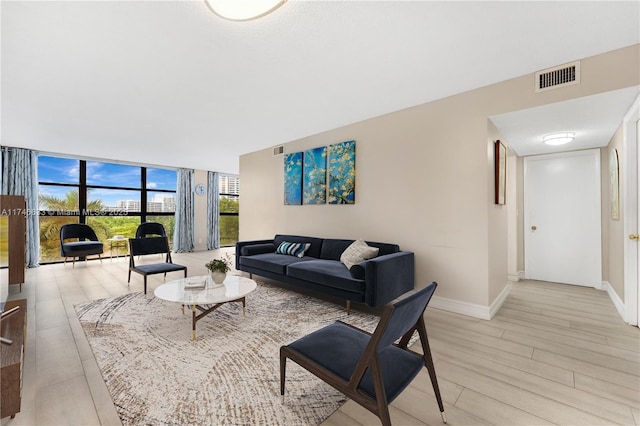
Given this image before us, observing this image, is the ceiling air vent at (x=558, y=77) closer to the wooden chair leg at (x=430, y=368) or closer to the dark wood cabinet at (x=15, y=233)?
the wooden chair leg at (x=430, y=368)

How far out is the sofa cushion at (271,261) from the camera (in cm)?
386

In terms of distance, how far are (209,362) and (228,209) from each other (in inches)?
307

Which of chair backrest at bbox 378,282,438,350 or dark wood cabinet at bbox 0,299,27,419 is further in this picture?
dark wood cabinet at bbox 0,299,27,419

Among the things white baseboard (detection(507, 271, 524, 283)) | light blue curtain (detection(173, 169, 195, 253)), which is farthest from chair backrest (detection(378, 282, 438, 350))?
light blue curtain (detection(173, 169, 195, 253))

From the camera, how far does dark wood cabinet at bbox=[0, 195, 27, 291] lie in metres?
3.92

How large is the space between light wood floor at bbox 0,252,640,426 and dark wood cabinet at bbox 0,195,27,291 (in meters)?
0.93

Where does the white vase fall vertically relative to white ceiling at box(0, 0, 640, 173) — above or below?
below

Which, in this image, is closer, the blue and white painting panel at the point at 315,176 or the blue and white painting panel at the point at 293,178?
the blue and white painting panel at the point at 315,176

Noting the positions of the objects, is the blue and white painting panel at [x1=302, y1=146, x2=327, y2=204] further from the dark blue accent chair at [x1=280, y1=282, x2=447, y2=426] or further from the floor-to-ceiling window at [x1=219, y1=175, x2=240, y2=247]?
the floor-to-ceiling window at [x1=219, y1=175, x2=240, y2=247]

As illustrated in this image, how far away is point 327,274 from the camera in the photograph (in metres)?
3.24

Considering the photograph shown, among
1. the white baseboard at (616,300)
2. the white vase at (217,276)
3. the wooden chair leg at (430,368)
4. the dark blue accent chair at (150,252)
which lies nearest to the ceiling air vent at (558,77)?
the white baseboard at (616,300)

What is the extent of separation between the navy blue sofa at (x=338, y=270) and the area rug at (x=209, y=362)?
0.28 meters

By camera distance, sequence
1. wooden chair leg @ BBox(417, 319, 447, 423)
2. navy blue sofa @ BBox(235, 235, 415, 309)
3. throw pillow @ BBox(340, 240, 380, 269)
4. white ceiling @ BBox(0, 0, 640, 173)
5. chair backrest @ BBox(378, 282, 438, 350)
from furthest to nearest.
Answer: throw pillow @ BBox(340, 240, 380, 269) < navy blue sofa @ BBox(235, 235, 415, 309) < white ceiling @ BBox(0, 0, 640, 173) < wooden chair leg @ BBox(417, 319, 447, 423) < chair backrest @ BBox(378, 282, 438, 350)

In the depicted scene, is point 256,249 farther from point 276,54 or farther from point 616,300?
point 616,300
